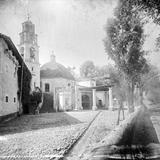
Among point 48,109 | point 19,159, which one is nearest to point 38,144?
point 19,159

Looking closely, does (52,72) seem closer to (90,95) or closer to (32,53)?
(32,53)

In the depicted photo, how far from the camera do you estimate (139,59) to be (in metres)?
14.8

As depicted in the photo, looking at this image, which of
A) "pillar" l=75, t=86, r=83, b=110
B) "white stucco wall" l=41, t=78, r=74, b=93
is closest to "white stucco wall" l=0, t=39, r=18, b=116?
"pillar" l=75, t=86, r=83, b=110

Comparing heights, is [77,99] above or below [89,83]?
below

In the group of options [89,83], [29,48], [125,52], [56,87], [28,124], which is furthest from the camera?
[89,83]

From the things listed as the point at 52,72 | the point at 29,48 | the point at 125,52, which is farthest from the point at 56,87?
the point at 125,52

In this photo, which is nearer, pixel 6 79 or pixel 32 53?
pixel 6 79

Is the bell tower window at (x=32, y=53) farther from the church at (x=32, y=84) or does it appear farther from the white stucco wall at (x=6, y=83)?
the white stucco wall at (x=6, y=83)

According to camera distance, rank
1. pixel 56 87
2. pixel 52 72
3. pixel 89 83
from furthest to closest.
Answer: pixel 52 72 → pixel 89 83 → pixel 56 87

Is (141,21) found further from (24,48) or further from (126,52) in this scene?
(24,48)

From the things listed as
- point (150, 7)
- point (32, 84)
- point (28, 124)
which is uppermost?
point (150, 7)

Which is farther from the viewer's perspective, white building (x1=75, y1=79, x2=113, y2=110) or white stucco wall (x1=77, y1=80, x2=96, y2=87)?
white stucco wall (x1=77, y1=80, x2=96, y2=87)

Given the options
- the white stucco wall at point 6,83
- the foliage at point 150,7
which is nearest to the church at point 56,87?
the white stucco wall at point 6,83

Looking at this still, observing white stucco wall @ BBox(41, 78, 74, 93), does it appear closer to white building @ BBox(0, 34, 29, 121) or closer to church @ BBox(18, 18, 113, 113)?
church @ BBox(18, 18, 113, 113)
